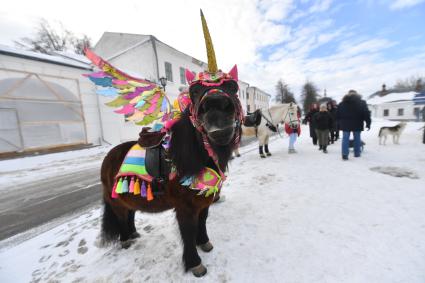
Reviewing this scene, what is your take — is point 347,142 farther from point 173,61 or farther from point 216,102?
point 173,61

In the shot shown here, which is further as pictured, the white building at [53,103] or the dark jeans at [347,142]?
the white building at [53,103]

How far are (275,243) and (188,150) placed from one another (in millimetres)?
1408

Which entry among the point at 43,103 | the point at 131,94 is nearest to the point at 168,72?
the point at 43,103

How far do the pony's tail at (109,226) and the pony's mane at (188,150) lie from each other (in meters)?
1.16

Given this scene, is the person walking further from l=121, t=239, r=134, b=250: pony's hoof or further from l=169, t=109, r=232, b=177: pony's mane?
l=121, t=239, r=134, b=250: pony's hoof

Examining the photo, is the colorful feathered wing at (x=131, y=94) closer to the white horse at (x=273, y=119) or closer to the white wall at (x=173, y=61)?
the white horse at (x=273, y=119)

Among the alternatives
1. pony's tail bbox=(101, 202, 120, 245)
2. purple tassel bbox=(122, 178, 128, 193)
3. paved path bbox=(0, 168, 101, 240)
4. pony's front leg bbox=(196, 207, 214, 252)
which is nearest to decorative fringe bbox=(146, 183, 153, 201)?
purple tassel bbox=(122, 178, 128, 193)

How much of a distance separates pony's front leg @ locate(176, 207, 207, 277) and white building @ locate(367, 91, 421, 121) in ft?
132

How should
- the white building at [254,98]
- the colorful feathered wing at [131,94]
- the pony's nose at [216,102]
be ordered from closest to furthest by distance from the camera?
the pony's nose at [216,102]
the colorful feathered wing at [131,94]
the white building at [254,98]

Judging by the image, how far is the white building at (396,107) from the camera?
29156mm

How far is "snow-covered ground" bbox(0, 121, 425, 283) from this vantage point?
1.64 metres

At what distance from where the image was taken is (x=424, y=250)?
171cm

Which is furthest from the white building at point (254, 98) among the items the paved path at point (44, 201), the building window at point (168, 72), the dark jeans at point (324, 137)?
the paved path at point (44, 201)

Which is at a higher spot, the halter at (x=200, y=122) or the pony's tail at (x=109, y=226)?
the halter at (x=200, y=122)
